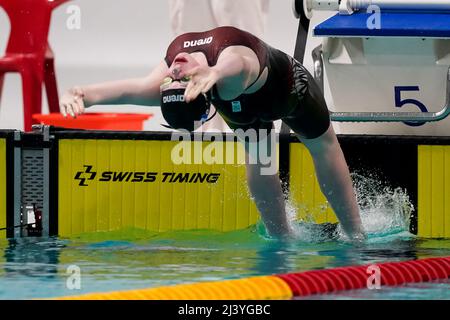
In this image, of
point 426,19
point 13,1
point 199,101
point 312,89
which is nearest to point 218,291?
point 199,101

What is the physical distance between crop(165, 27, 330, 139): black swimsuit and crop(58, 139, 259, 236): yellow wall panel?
1.35 ft

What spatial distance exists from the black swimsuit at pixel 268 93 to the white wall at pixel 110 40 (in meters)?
2.36

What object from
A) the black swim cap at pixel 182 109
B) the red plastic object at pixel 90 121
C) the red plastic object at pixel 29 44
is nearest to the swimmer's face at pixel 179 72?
the black swim cap at pixel 182 109

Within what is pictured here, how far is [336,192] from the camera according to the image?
17.1ft

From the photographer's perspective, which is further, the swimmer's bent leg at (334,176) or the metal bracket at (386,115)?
the metal bracket at (386,115)

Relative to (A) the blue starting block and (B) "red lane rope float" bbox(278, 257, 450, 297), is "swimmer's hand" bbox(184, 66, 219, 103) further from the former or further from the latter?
(A) the blue starting block

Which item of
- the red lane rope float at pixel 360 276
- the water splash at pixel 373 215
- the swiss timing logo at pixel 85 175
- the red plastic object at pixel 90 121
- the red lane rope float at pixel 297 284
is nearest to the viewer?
the red lane rope float at pixel 297 284

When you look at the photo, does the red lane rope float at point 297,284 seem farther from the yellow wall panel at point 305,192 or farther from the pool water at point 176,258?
the yellow wall panel at point 305,192

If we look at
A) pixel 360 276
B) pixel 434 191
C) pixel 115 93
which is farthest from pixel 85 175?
pixel 360 276

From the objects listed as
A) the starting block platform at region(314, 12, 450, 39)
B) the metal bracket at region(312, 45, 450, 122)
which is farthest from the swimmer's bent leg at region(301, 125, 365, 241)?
the starting block platform at region(314, 12, 450, 39)

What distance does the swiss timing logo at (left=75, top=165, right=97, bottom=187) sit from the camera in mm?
5518

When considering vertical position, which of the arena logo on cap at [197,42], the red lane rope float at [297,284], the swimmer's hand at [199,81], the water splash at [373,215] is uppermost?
the arena logo on cap at [197,42]

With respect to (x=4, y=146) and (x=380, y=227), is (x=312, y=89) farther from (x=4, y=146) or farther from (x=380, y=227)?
(x=4, y=146)

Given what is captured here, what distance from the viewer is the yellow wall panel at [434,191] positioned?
210 inches
